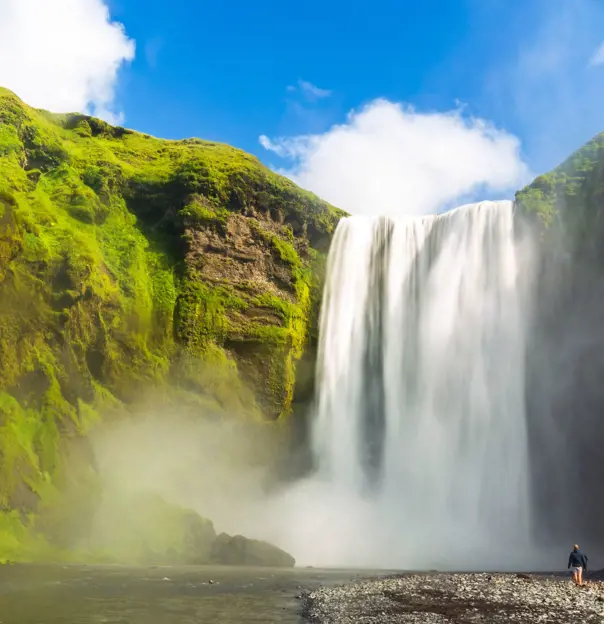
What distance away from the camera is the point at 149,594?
1850 cm

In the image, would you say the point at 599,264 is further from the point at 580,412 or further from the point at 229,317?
the point at 229,317

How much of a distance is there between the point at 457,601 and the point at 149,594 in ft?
31.1

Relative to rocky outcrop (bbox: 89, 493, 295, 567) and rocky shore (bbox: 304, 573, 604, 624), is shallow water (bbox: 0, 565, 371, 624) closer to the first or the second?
rocky shore (bbox: 304, 573, 604, 624)

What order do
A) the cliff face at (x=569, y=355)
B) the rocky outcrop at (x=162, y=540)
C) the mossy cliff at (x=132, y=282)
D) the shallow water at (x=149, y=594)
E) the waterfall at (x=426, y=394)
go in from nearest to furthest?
the shallow water at (x=149, y=594)
the rocky outcrop at (x=162, y=540)
the mossy cliff at (x=132, y=282)
the waterfall at (x=426, y=394)
the cliff face at (x=569, y=355)

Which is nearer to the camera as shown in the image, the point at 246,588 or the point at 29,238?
the point at 246,588

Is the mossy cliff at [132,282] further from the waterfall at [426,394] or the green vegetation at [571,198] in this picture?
the green vegetation at [571,198]

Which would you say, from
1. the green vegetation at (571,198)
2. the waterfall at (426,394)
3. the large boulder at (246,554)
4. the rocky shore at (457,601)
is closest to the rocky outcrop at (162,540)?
the large boulder at (246,554)

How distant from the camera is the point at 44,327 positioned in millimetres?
34219

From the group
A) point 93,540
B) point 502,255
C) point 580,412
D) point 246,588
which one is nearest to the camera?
point 246,588

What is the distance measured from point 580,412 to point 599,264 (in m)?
10.0

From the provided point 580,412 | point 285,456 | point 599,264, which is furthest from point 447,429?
point 599,264

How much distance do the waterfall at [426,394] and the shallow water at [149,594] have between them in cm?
1296

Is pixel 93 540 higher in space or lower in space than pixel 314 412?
lower

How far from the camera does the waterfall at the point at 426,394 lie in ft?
126
